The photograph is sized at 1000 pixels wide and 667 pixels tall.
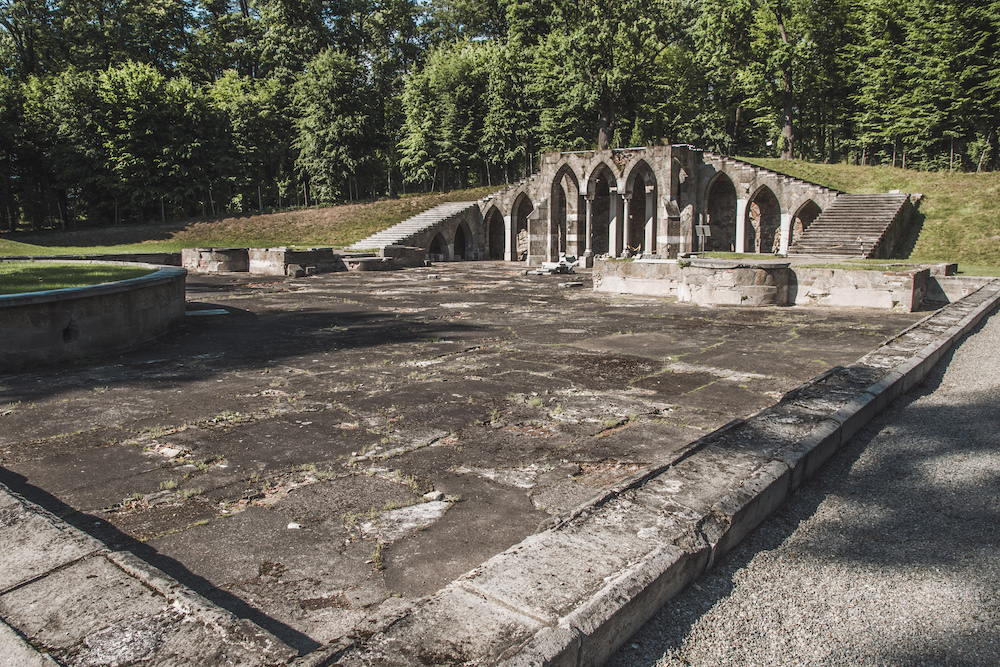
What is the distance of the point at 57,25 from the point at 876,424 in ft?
198

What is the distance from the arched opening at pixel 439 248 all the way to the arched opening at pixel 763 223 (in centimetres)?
1568

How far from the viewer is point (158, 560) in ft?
11.1

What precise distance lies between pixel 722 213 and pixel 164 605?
34.3 meters

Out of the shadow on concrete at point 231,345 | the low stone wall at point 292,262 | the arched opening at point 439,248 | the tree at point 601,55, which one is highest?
the tree at point 601,55

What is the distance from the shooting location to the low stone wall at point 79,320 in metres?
8.16

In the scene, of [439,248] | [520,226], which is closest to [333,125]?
[439,248]

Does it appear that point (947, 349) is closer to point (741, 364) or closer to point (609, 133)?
point (741, 364)

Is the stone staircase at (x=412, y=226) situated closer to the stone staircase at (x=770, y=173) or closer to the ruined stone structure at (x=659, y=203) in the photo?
the ruined stone structure at (x=659, y=203)

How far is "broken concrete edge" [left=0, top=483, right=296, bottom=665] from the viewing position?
225 centimetres

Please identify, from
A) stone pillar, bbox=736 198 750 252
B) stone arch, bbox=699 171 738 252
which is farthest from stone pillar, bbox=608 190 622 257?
stone pillar, bbox=736 198 750 252

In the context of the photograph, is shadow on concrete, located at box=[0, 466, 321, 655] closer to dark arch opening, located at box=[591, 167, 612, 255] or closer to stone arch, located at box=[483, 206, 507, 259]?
dark arch opening, located at box=[591, 167, 612, 255]

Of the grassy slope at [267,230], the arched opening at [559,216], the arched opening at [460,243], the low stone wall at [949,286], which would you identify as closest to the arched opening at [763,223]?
the arched opening at [559,216]

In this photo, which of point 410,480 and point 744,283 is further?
point 744,283

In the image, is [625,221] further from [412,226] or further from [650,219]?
[412,226]
